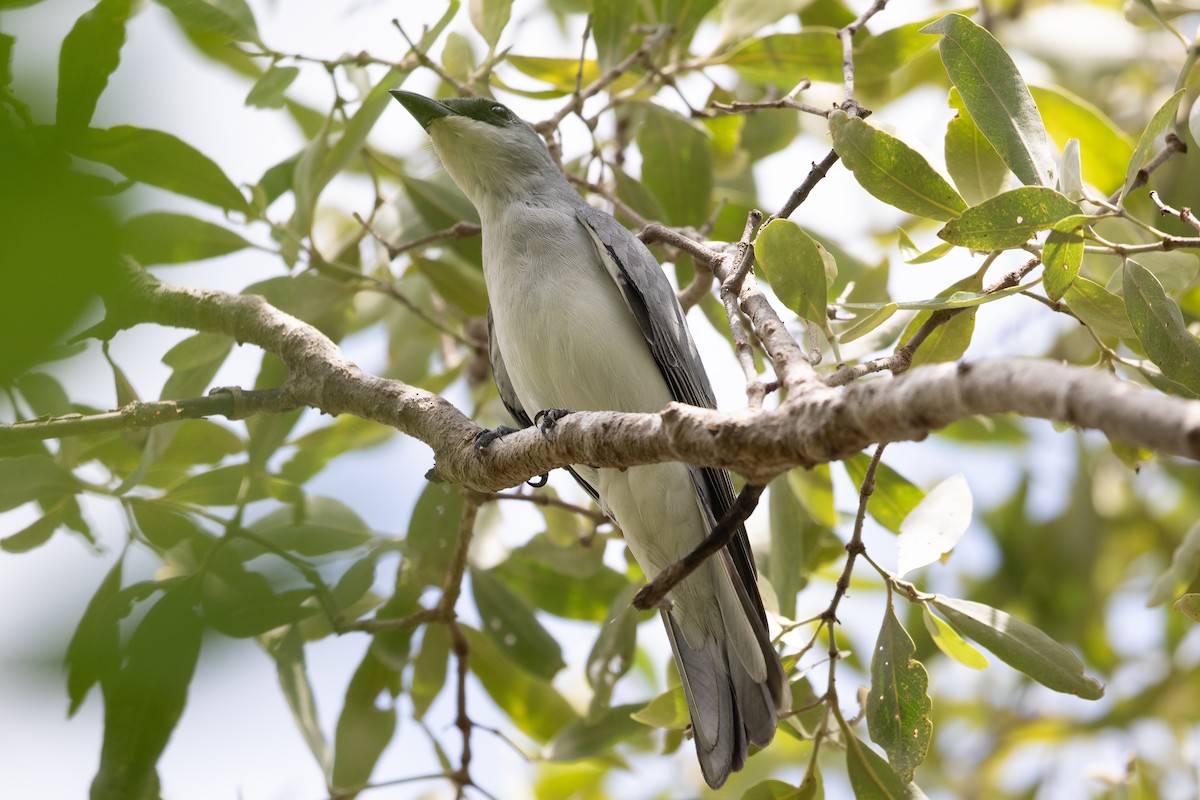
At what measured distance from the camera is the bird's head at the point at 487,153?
3729 mm

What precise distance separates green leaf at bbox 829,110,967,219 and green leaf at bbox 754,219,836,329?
0.78 ft

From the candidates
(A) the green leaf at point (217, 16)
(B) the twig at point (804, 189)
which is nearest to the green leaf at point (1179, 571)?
(B) the twig at point (804, 189)

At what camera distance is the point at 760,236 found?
85.3 inches

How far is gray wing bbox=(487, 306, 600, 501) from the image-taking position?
3578 mm

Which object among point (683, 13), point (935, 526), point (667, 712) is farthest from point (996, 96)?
point (667, 712)

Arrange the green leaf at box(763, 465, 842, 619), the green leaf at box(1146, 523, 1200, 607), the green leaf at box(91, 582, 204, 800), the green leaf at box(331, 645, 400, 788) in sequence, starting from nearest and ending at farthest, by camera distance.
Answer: the green leaf at box(91, 582, 204, 800), the green leaf at box(1146, 523, 1200, 607), the green leaf at box(763, 465, 842, 619), the green leaf at box(331, 645, 400, 788)

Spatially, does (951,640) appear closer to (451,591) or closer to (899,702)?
(899,702)

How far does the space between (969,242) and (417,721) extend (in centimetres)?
245

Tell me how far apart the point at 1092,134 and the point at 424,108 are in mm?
2423

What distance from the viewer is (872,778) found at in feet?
8.50

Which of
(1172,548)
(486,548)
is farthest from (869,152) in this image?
(1172,548)

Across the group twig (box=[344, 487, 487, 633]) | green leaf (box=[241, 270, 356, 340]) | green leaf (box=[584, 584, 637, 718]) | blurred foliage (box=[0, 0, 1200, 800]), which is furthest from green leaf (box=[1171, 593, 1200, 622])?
green leaf (box=[241, 270, 356, 340])

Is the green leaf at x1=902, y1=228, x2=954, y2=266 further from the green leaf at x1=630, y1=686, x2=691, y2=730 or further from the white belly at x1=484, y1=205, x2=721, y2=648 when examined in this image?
the green leaf at x1=630, y1=686, x2=691, y2=730

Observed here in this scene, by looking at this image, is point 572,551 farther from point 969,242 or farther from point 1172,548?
point 1172,548
